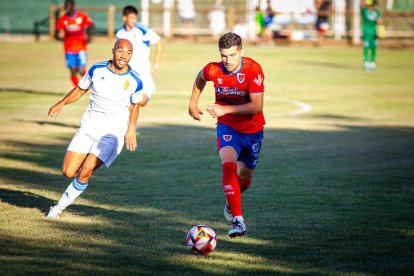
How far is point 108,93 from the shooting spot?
9945 millimetres

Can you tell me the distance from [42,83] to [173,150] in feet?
45.0

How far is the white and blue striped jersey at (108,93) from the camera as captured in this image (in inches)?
392

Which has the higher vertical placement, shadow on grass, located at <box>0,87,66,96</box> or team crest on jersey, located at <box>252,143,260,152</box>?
team crest on jersey, located at <box>252,143,260,152</box>

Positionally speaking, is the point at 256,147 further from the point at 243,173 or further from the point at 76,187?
the point at 76,187

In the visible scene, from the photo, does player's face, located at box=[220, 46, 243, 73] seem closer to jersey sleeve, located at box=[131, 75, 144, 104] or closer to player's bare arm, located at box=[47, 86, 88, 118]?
jersey sleeve, located at box=[131, 75, 144, 104]

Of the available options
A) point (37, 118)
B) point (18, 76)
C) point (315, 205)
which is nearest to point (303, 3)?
point (18, 76)

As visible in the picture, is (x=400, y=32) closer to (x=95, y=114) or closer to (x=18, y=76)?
(x=18, y=76)

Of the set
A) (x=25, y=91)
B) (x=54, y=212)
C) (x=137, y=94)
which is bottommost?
(x=25, y=91)

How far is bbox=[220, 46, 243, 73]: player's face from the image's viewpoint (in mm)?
8812

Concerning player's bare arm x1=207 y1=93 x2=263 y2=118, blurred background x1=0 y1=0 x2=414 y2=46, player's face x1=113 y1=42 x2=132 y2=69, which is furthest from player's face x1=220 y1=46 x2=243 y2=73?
blurred background x1=0 y1=0 x2=414 y2=46

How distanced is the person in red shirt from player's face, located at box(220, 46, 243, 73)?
13.5 m

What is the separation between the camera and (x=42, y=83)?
91.7 ft

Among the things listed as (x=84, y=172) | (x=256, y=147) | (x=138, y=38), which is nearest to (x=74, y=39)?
(x=138, y=38)

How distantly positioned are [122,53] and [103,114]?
0.82 m
